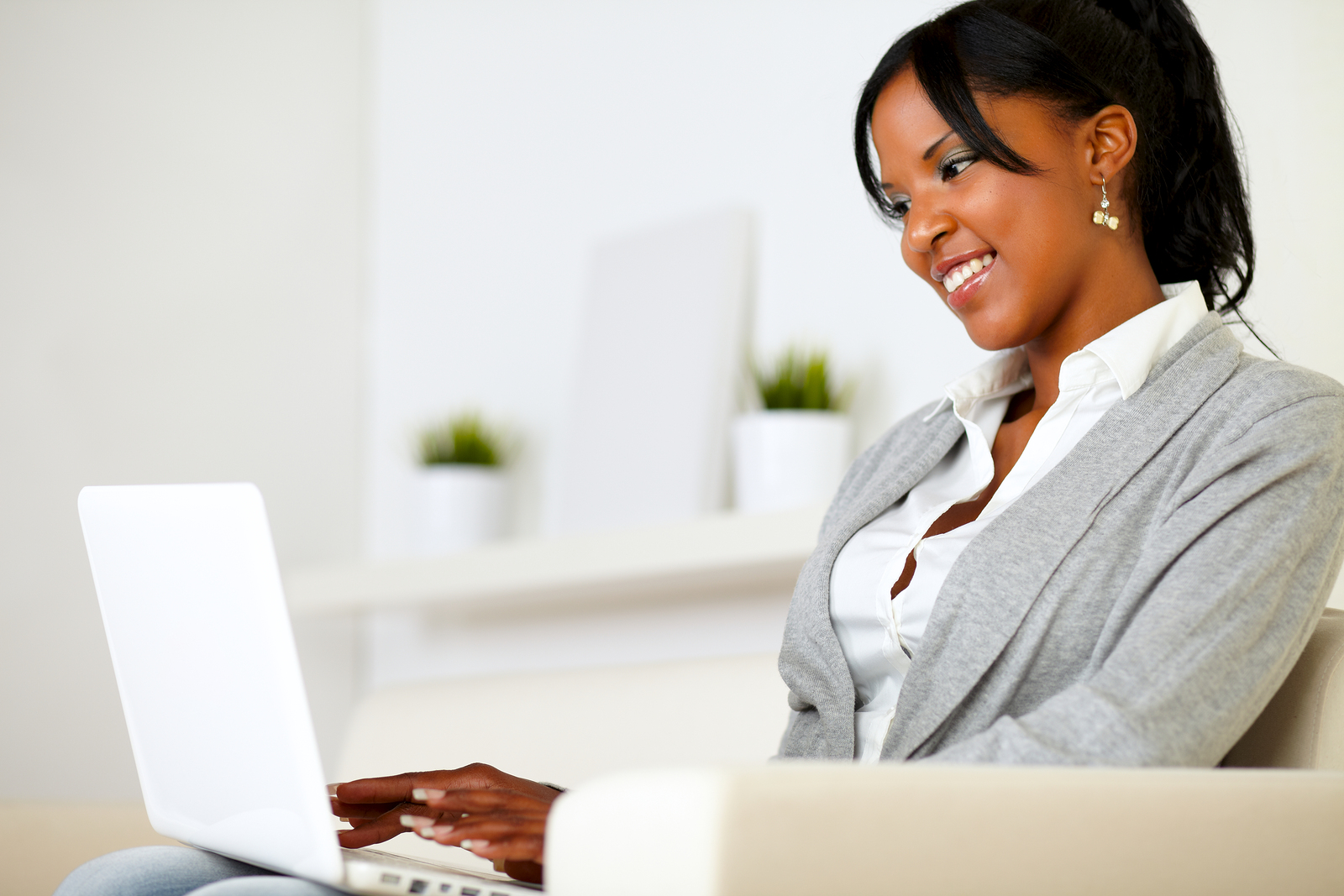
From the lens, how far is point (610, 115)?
123 inches

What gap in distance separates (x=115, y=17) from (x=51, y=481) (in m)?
1.17

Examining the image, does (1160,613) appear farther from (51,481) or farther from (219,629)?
(51,481)

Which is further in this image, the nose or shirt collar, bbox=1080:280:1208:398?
the nose

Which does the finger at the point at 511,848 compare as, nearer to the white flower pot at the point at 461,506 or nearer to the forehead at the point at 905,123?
the forehead at the point at 905,123

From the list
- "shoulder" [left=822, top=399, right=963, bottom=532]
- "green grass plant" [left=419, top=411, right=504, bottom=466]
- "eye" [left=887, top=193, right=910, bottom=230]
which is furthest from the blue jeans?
"green grass plant" [left=419, top=411, right=504, bottom=466]

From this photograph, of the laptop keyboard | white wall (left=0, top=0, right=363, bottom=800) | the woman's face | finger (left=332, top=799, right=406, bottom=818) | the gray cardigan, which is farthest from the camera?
white wall (left=0, top=0, right=363, bottom=800)

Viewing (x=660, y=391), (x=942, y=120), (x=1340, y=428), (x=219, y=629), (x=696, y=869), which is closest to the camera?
(x=696, y=869)

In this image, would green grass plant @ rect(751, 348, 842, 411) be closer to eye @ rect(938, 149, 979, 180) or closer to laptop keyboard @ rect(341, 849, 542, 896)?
eye @ rect(938, 149, 979, 180)

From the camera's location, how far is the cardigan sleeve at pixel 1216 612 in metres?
0.97

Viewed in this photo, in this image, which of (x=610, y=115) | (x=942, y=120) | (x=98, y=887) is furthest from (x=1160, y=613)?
(x=610, y=115)

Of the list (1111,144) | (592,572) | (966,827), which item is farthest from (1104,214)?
(592,572)

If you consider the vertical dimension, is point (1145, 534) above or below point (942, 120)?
below

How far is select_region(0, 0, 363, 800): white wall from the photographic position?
9.17 feet

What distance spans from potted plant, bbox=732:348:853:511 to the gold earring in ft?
3.39
